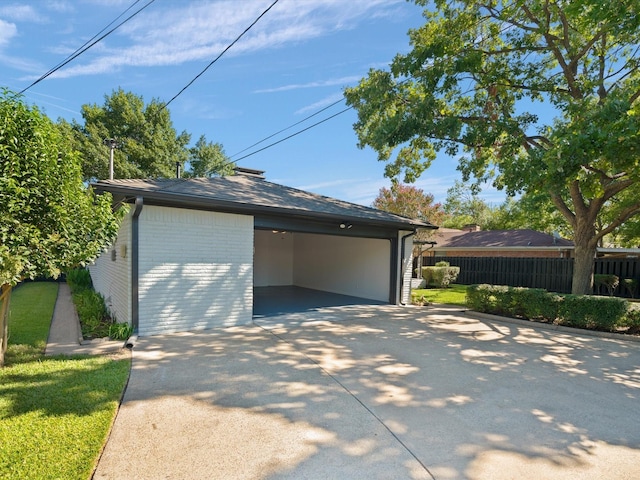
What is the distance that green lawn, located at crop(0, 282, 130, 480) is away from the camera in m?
2.42

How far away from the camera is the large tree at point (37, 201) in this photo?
3.54 meters

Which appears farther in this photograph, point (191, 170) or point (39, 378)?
point (191, 170)

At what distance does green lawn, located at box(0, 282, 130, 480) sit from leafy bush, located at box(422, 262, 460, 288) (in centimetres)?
1451

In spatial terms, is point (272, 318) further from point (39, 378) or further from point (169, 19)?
point (169, 19)

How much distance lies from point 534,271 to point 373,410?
14.9 metres

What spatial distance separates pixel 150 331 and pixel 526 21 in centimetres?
1177

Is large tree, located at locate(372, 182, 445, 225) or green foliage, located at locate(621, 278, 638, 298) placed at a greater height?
large tree, located at locate(372, 182, 445, 225)

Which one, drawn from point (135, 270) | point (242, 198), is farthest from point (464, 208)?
point (135, 270)

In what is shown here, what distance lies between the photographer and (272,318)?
7.95 metres

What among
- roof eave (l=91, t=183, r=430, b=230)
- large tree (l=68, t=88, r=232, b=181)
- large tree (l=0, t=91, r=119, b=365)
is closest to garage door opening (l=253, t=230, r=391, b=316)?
roof eave (l=91, t=183, r=430, b=230)

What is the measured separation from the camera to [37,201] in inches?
150

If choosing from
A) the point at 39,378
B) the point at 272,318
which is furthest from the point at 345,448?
the point at 272,318

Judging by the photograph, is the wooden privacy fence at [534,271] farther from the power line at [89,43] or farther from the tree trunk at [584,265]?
the power line at [89,43]

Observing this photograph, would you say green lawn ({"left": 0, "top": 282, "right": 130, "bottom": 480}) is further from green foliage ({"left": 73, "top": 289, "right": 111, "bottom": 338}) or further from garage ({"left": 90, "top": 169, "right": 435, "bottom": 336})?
garage ({"left": 90, "top": 169, "right": 435, "bottom": 336})
